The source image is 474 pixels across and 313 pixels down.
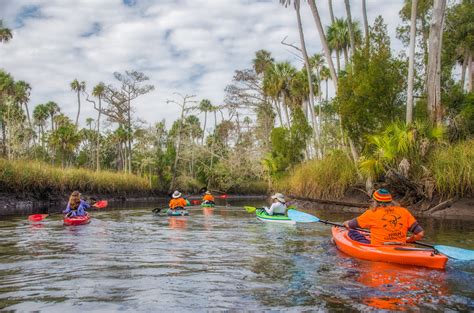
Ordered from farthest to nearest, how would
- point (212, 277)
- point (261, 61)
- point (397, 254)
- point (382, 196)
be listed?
1. point (261, 61)
2. point (382, 196)
3. point (397, 254)
4. point (212, 277)

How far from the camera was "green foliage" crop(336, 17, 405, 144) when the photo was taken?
20438mm

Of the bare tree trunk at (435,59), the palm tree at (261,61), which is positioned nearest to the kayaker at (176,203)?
the bare tree trunk at (435,59)

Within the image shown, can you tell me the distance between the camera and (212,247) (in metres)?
10.3

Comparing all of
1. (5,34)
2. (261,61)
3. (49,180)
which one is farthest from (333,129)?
(5,34)

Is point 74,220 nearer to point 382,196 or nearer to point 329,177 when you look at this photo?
point 382,196

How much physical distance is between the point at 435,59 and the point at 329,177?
7927mm

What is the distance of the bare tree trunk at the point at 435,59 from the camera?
62.7ft

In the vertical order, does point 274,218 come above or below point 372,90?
below

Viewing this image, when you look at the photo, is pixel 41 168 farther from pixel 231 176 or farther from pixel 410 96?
pixel 231 176

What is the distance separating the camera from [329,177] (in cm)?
2394

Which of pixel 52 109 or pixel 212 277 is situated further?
pixel 52 109

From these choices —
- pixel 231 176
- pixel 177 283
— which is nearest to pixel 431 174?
pixel 177 283

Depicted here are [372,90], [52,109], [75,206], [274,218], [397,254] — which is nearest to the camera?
[397,254]

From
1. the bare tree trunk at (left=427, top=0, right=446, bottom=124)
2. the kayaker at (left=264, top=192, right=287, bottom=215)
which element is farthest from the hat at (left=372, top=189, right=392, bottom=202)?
the bare tree trunk at (left=427, top=0, right=446, bottom=124)
